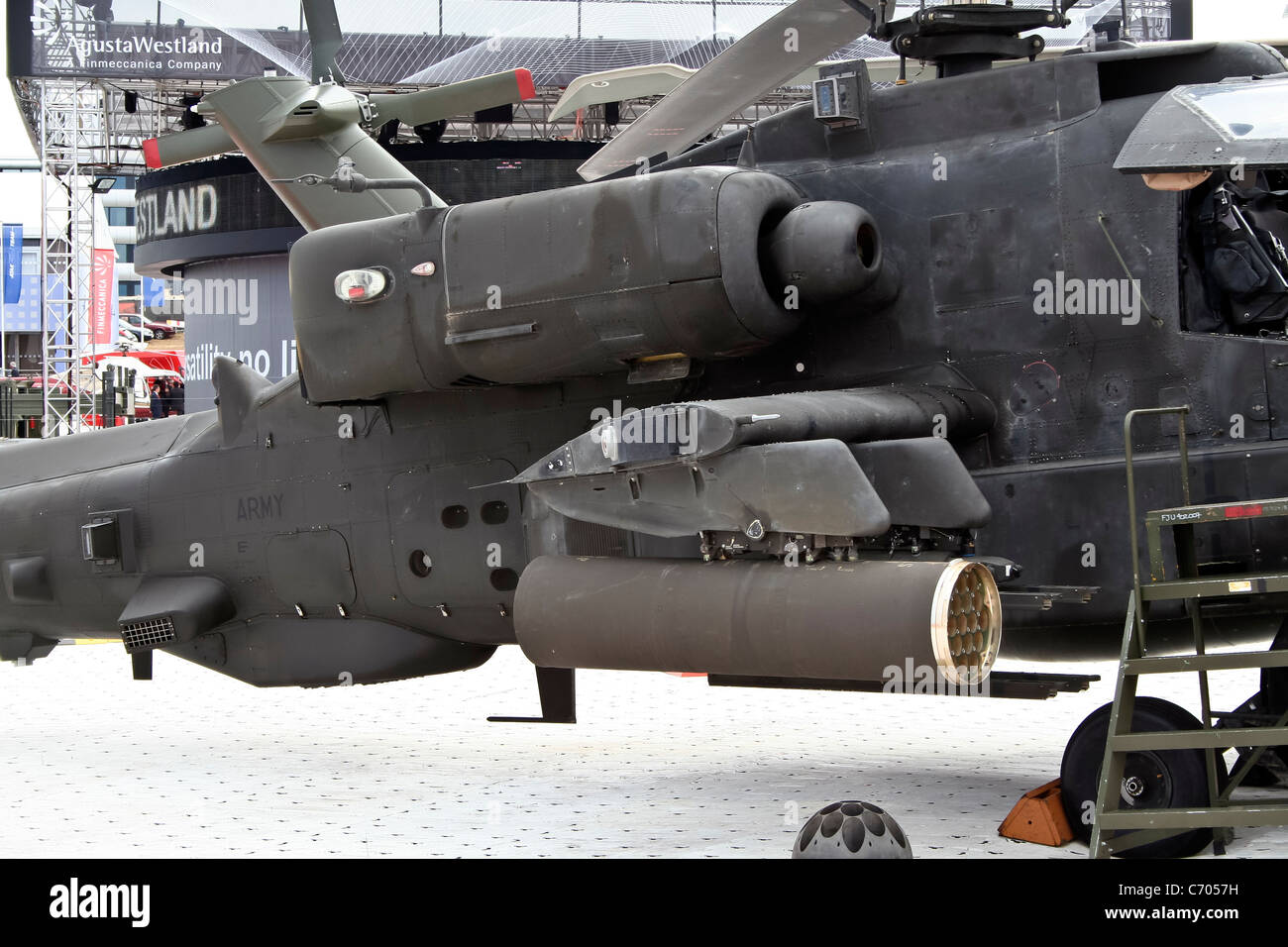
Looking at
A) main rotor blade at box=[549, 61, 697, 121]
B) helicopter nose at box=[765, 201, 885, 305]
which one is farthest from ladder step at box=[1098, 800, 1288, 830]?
main rotor blade at box=[549, 61, 697, 121]

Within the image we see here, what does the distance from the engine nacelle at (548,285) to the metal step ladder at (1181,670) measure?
2.03 metres

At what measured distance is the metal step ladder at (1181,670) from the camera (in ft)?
18.8

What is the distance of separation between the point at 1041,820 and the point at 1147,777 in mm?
630

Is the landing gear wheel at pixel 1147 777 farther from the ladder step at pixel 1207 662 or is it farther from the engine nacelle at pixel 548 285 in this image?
the engine nacelle at pixel 548 285

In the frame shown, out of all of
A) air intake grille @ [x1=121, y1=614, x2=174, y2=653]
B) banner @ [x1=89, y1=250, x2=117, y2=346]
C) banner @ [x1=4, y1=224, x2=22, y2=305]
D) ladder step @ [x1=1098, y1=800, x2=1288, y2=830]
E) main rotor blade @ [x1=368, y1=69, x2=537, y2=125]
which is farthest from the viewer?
banner @ [x1=4, y1=224, x2=22, y2=305]

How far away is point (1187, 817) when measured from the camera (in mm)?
5777

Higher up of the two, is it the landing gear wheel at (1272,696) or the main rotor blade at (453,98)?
the main rotor blade at (453,98)

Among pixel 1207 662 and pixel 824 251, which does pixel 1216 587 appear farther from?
pixel 824 251

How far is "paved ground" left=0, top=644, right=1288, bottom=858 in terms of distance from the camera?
744 cm

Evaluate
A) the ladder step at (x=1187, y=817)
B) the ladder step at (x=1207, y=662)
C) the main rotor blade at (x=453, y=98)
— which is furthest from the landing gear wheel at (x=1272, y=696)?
the main rotor blade at (x=453, y=98)

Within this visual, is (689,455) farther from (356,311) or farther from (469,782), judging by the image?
(469,782)

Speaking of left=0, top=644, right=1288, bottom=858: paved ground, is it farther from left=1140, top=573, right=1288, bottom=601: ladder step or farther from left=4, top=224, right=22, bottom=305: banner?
left=4, top=224, right=22, bottom=305: banner

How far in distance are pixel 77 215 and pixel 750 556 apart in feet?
76.4

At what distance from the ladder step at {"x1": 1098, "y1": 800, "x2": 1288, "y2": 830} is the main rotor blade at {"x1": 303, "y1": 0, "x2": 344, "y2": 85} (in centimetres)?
955
